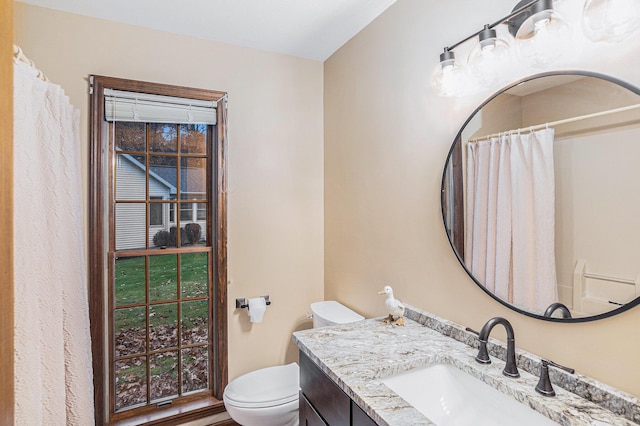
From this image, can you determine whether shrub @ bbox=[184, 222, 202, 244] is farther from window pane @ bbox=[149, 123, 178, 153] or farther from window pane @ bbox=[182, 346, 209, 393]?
window pane @ bbox=[182, 346, 209, 393]

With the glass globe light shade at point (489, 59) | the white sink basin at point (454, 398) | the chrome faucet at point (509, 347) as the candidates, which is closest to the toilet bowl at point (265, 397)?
the white sink basin at point (454, 398)

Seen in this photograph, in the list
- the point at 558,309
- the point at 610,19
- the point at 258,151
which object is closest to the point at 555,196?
the point at 558,309

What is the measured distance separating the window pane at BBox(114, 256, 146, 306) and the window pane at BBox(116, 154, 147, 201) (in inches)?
15.6

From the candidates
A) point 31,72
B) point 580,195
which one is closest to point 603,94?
point 580,195

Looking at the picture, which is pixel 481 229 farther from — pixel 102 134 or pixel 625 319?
pixel 102 134

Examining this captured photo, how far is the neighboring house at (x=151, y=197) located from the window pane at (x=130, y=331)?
405 millimetres

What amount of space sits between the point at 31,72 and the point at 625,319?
7.04ft

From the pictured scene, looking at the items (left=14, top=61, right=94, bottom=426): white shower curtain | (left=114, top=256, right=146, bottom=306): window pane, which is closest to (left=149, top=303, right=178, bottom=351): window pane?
(left=114, top=256, right=146, bottom=306): window pane

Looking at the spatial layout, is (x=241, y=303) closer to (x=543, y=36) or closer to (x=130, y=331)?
(x=130, y=331)

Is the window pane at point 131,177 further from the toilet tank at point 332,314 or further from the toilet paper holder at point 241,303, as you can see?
the toilet tank at point 332,314

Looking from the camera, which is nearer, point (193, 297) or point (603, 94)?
point (603, 94)

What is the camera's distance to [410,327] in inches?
62.2

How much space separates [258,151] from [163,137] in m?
0.62

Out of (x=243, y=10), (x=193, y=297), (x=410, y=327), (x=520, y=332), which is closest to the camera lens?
(x=520, y=332)
